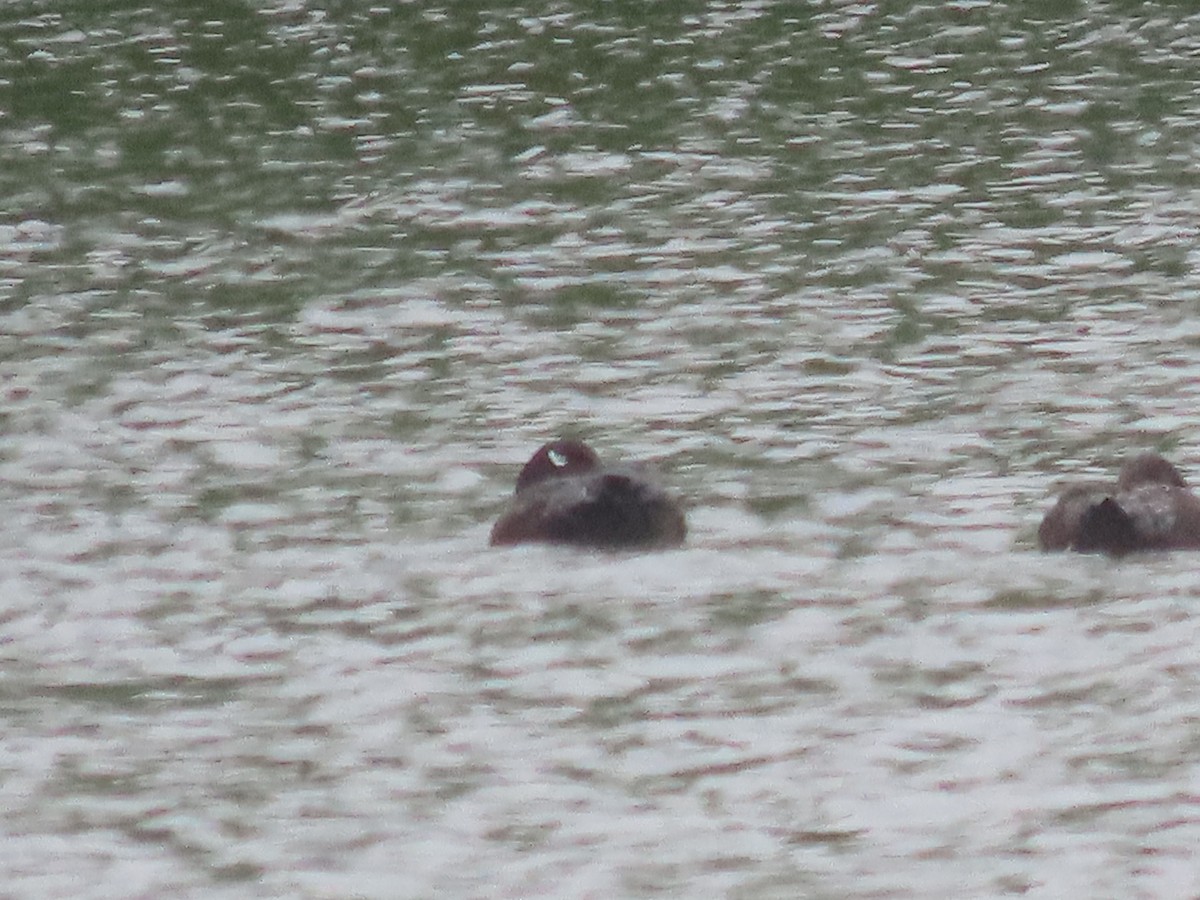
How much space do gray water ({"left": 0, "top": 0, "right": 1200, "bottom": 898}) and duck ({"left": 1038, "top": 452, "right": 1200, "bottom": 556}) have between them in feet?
0.46

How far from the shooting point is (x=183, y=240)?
2309 cm

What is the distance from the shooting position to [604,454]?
56.4ft

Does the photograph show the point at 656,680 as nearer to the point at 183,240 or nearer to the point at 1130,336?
the point at 1130,336

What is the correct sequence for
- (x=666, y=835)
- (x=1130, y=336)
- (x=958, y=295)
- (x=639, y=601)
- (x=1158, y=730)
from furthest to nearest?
(x=958, y=295), (x=1130, y=336), (x=639, y=601), (x=1158, y=730), (x=666, y=835)

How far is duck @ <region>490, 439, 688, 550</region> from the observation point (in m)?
14.9

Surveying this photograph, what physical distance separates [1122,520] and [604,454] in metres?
3.77

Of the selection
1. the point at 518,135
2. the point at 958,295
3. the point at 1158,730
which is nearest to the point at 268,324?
the point at 958,295

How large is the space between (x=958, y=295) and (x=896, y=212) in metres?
2.70

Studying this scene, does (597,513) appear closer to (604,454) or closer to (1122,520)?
(604,454)

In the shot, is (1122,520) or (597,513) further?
(597,513)

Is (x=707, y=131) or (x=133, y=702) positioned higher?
(x=133, y=702)

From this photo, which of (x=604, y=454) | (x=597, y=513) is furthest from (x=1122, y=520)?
(x=604, y=454)

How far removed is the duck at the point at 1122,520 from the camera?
14484 mm

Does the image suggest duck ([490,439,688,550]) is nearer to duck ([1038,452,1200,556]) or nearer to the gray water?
the gray water
